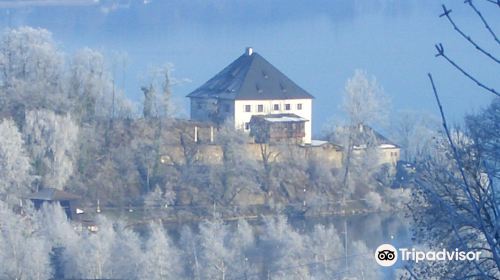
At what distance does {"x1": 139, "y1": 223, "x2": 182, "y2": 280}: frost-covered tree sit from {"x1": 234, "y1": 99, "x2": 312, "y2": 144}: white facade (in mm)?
3107

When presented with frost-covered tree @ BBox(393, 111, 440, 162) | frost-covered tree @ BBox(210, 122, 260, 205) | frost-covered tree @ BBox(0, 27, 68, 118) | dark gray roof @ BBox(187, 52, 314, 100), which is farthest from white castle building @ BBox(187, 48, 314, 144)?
frost-covered tree @ BBox(0, 27, 68, 118)

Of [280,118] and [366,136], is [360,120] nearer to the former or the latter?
[366,136]

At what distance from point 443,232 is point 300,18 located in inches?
536

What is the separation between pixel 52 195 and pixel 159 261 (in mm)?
1910

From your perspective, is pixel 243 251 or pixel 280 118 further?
pixel 280 118

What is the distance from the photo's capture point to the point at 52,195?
6.33 meters

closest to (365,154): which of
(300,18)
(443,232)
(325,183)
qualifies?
(325,183)

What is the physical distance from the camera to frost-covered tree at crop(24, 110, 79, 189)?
685cm

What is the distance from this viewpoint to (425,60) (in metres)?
10.3

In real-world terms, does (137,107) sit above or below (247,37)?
below

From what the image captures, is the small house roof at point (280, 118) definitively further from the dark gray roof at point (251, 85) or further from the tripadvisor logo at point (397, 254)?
the tripadvisor logo at point (397, 254)

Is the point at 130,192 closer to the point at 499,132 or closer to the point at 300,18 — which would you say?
the point at 499,132

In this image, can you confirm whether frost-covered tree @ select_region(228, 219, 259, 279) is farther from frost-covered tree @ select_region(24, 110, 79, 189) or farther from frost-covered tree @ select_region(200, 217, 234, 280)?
frost-covered tree @ select_region(24, 110, 79, 189)

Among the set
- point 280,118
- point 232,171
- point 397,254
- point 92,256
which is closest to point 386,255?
point 397,254
